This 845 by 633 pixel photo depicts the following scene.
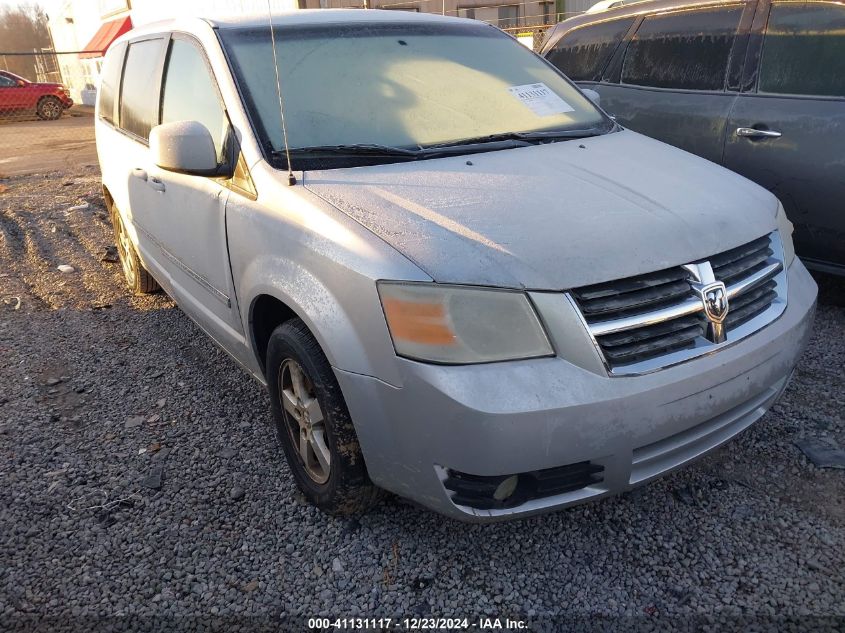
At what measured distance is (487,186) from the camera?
233cm

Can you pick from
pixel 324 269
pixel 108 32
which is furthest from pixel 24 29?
pixel 324 269

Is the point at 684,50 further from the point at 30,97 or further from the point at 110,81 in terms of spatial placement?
the point at 30,97

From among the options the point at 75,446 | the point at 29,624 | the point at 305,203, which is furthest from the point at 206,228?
the point at 29,624

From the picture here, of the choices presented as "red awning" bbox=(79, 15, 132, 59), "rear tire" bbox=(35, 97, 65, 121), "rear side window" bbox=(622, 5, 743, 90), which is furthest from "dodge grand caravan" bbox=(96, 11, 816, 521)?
"red awning" bbox=(79, 15, 132, 59)

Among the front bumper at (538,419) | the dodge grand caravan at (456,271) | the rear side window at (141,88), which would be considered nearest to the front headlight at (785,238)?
the dodge grand caravan at (456,271)

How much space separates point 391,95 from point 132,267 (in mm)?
2819

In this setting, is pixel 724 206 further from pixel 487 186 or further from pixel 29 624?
pixel 29 624

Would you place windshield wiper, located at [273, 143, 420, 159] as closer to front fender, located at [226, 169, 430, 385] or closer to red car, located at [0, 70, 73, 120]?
front fender, located at [226, 169, 430, 385]

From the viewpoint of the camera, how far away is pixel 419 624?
2.04 metres

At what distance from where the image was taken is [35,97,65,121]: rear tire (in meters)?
20.2

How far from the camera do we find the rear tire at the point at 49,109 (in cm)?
2020

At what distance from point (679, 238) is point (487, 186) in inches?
25.7

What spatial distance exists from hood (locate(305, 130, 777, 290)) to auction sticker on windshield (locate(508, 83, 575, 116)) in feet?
1.43

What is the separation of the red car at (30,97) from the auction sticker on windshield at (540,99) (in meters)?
21.0
